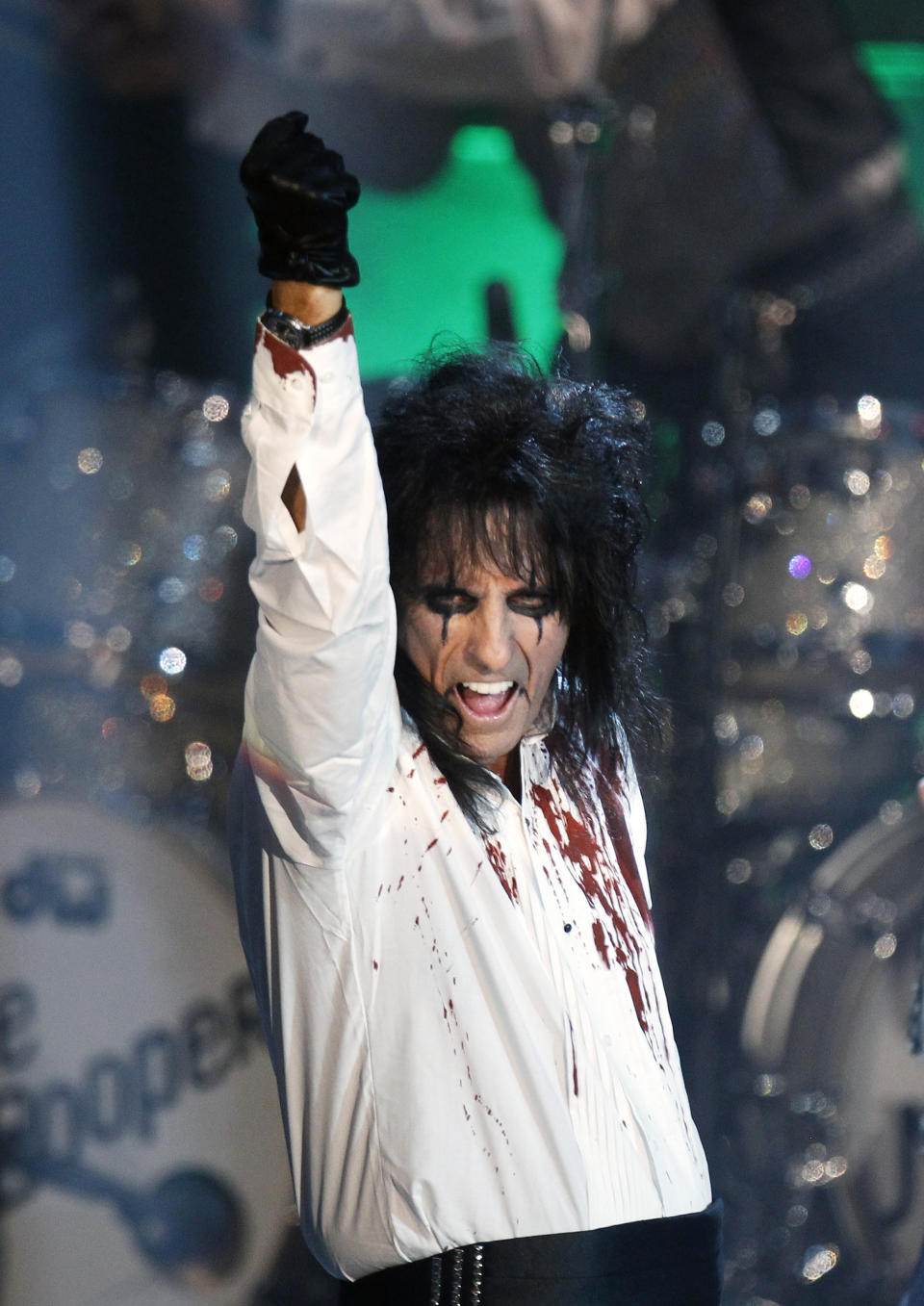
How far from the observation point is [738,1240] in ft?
8.52

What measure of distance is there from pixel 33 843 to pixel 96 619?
0.36 m

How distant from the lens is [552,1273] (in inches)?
44.5

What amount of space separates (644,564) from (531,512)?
1383mm

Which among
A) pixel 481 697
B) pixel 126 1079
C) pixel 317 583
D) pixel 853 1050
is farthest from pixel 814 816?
pixel 317 583

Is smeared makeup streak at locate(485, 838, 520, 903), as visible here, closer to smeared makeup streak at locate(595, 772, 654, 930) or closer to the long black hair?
the long black hair

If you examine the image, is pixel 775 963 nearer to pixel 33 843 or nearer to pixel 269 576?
pixel 33 843

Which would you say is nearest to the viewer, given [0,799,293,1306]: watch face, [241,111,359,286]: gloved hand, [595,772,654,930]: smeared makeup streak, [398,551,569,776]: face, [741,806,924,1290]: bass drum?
[241,111,359,286]: gloved hand

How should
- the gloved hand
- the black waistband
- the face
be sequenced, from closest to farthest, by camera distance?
the gloved hand, the black waistband, the face

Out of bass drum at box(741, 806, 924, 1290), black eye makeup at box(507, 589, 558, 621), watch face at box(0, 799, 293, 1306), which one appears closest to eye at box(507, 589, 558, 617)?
black eye makeup at box(507, 589, 558, 621)

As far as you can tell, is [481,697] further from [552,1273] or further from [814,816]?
[814,816]

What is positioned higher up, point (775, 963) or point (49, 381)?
point (49, 381)

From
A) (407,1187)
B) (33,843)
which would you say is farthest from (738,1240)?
(407,1187)

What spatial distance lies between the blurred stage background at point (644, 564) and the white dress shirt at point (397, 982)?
1.75 feet

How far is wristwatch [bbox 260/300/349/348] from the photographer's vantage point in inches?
38.2
